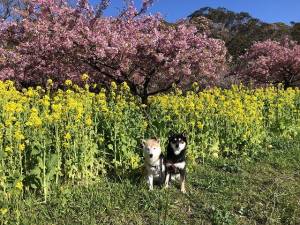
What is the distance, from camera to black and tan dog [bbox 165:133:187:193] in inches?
287

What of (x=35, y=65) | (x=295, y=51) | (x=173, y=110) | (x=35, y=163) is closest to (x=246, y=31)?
(x=295, y=51)

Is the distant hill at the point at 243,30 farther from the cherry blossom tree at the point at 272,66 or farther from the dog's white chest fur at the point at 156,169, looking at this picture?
the dog's white chest fur at the point at 156,169

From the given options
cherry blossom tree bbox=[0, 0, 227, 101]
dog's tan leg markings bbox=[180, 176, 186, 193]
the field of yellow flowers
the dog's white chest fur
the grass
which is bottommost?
the grass

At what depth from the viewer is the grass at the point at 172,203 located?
6211mm

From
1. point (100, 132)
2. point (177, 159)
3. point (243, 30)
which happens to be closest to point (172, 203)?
point (177, 159)

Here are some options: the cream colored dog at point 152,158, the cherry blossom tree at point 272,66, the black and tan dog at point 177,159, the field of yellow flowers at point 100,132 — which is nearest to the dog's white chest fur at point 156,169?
the cream colored dog at point 152,158

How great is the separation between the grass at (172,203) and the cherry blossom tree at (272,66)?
1458 centimetres

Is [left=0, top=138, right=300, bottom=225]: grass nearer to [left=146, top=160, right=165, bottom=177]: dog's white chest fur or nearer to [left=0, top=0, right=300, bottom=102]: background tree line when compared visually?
[left=146, top=160, right=165, bottom=177]: dog's white chest fur

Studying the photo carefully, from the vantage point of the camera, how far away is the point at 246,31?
4850cm

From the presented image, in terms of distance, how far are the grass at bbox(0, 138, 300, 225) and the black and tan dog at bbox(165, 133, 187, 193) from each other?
22 centimetres

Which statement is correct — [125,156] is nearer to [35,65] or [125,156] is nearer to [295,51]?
[35,65]

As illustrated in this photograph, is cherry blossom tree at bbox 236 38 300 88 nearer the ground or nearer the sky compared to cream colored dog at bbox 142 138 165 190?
nearer the sky

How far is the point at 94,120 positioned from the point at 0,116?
159 cm

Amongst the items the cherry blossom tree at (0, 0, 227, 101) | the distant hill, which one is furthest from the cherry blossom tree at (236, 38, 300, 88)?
the distant hill
